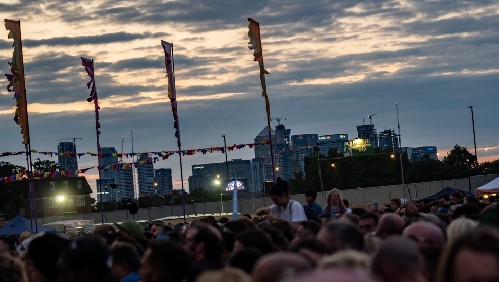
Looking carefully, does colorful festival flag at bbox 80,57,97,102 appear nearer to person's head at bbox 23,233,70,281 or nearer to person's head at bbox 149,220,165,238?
person's head at bbox 149,220,165,238

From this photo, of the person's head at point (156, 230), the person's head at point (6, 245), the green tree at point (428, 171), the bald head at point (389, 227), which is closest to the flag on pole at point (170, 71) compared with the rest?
the person's head at point (156, 230)

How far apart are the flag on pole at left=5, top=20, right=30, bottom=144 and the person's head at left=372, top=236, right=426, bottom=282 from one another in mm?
30878

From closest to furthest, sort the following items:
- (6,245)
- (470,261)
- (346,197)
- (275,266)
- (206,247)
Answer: (470,261) < (275,266) < (206,247) < (6,245) < (346,197)

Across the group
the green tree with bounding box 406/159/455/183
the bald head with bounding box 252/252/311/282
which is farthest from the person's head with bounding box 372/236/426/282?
the green tree with bounding box 406/159/455/183

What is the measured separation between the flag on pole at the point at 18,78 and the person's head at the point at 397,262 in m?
30.9

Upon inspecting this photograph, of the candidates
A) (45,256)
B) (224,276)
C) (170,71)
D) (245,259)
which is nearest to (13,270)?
(45,256)

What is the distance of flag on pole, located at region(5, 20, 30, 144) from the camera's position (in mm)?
36125

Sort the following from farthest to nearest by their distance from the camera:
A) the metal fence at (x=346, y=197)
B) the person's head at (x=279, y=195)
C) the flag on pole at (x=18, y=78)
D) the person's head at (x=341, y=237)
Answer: the metal fence at (x=346, y=197)
the flag on pole at (x=18, y=78)
the person's head at (x=279, y=195)
the person's head at (x=341, y=237)

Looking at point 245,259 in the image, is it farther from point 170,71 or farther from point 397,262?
point 170,71

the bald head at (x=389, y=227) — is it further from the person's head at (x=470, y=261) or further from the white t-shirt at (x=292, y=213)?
the person's head at (x=470, y=261)

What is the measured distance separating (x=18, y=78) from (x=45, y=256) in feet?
89.2

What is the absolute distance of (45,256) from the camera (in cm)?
Answer: 985

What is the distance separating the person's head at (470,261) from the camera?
506 cm

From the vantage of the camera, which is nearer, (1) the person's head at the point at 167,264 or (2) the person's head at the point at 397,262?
(2) the person's head at the point at 397,262
